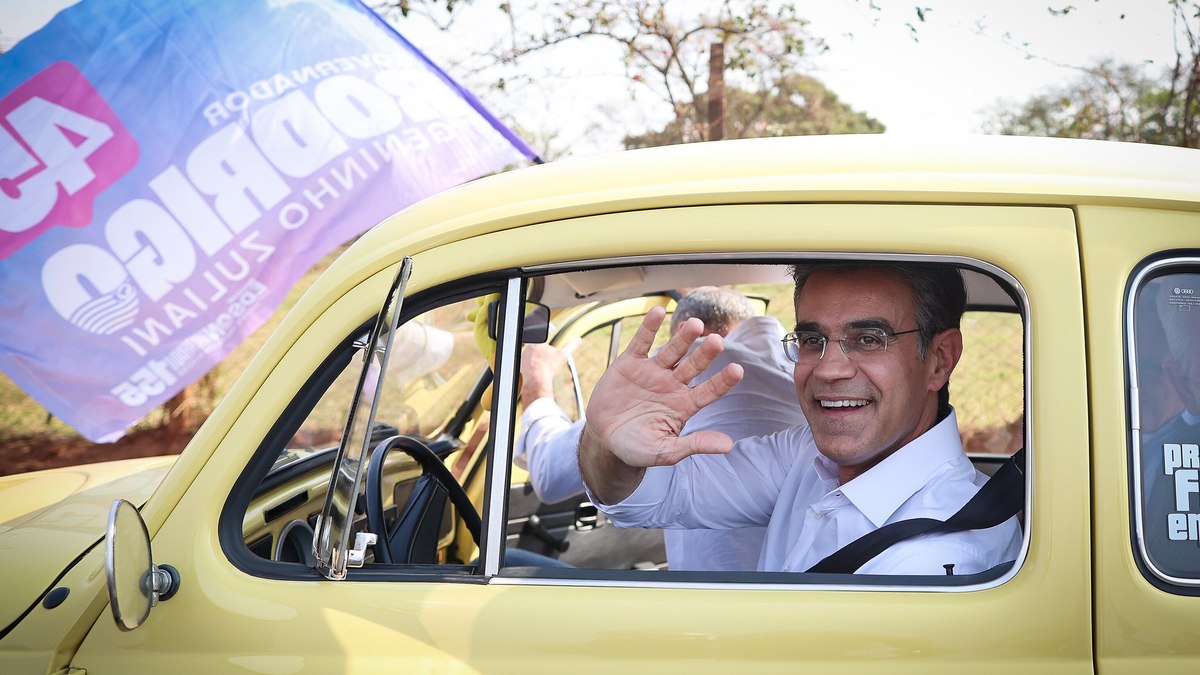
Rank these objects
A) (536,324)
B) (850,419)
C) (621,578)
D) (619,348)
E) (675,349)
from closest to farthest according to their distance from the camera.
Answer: (621,578) < (675,349) < (850,419) < (536,324) < (619,348)

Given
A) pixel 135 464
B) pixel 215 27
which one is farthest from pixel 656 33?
pixel 135 464

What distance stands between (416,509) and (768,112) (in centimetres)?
786

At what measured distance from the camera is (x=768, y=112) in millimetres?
9273

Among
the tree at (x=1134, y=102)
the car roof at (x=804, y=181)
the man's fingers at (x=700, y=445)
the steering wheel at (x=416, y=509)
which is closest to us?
the car roof at (x=804, y=181)

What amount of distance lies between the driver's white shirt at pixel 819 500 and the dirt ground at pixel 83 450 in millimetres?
6762

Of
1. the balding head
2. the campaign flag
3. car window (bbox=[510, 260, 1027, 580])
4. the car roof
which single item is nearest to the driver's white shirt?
car window (bbox=[510, 260, 1027, 580])

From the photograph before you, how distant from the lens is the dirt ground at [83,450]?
797 centimetres

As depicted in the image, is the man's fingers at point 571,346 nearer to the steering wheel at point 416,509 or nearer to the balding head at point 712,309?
the balding head at point 712,309

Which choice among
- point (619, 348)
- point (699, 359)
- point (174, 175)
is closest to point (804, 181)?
point (699, 359)

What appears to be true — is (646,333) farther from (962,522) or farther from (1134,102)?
(1134,102)

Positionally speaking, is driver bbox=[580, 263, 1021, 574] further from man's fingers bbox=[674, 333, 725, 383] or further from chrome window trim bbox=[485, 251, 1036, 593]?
chrome window trim bbox=[485, 251, 1036, 593]

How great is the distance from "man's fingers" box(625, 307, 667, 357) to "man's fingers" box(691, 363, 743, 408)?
Answer: 12 cm

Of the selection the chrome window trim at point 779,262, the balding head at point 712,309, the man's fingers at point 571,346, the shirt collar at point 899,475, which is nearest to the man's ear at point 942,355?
the shirt collar at point 899,475

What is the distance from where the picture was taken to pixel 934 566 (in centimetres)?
156
